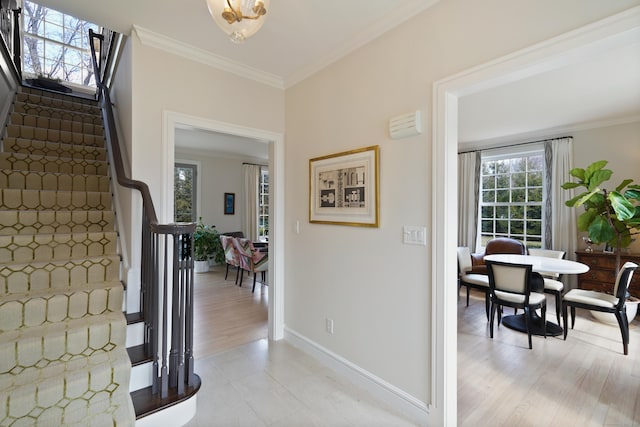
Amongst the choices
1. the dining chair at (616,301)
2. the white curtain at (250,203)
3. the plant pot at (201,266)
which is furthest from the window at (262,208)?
the dining chair at (616,301)

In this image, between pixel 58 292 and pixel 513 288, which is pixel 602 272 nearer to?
pixel 513 288

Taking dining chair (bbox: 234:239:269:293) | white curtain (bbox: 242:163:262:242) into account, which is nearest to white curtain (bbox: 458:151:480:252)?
dining chair (bbox: 234:239:269:293)

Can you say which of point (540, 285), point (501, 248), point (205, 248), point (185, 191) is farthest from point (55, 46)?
point (501, 248)

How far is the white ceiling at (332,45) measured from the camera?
202cm

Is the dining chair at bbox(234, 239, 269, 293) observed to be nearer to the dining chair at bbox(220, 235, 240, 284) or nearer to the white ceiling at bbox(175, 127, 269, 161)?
the dining chair at bbox(220, 235, 240, 284)

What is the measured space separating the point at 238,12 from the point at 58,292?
1924mm

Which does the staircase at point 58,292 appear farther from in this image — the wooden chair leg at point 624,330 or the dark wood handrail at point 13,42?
the wooden chair leg at point 624,330

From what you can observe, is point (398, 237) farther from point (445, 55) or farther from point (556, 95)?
point (556, 95)

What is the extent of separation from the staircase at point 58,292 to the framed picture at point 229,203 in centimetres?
417

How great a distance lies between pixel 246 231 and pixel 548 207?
6.27 metres

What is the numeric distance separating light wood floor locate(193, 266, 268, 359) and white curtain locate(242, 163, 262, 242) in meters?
1.94

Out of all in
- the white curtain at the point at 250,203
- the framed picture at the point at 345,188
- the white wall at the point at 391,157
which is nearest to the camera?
the white wall at the point at 391,157

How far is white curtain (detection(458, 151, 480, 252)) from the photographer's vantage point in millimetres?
5773

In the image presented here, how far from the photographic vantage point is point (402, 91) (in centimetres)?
208
